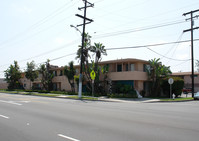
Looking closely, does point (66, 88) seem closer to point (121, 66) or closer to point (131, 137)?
point (121, 66)

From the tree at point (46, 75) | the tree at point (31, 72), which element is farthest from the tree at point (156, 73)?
the tree at point (31, 72)

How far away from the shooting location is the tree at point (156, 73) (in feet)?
90.3

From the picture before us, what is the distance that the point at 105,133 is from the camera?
21.7 ft

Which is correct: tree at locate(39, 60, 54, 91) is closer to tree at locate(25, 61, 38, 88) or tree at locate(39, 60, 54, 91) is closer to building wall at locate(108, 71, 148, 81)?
tree at locate(25, 61, 38, 88)

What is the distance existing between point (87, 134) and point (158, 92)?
24639mm

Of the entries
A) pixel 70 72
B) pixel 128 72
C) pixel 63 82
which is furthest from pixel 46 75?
pixel 128 72

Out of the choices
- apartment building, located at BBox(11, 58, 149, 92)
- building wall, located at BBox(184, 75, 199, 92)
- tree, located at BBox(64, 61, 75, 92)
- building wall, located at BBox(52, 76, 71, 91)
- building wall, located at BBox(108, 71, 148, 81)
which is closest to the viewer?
building wall, located at BBox(108, 71, 148, 81)

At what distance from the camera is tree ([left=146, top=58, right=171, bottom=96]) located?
27.5m

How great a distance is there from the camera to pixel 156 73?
27.5 m

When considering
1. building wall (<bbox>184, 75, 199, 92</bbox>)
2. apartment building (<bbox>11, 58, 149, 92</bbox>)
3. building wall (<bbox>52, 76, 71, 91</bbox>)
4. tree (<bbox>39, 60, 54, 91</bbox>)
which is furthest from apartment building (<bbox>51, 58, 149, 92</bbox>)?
building wall (<bbox>184, 75, 199, 92</bbox>)

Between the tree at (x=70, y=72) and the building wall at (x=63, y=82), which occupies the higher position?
the tree at (x=70, y=72)

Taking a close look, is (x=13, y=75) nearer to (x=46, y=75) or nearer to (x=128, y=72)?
(x=46, y=75)

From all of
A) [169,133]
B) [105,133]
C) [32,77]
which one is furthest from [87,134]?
[32,77]

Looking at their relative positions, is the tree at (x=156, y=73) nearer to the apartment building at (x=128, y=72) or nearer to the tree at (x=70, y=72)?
the apartment building at (x=128, y=72)
